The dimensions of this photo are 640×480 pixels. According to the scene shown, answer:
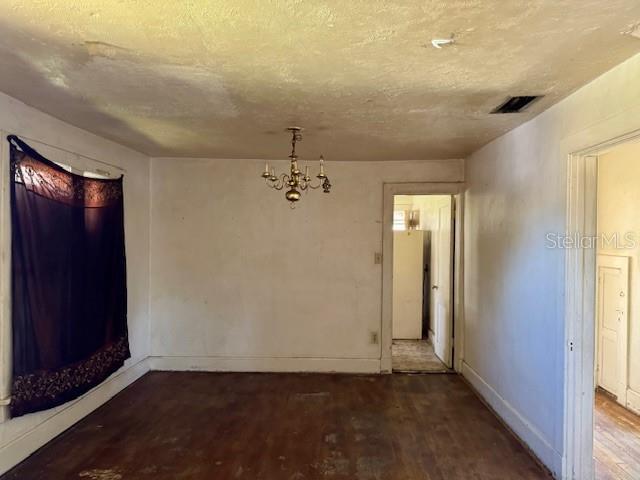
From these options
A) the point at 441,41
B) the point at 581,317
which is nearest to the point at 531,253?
the point at 581,317

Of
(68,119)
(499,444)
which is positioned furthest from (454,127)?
(68,119)

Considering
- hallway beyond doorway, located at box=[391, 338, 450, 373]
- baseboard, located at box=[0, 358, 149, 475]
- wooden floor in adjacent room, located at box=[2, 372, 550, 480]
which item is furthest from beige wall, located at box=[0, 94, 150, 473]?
hallway beyond doorway, located at box=[391, 338, 450, 373]

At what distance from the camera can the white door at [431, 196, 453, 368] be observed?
4629mm

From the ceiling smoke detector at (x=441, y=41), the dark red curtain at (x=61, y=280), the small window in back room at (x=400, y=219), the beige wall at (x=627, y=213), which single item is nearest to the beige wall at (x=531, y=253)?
the ceiling smoke detector at (x=441, y=41)

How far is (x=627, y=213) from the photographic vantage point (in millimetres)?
3568

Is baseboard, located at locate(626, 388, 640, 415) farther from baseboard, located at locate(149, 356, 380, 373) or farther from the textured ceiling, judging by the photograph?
the textured ceiling

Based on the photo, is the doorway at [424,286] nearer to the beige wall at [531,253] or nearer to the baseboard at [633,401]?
the beige wall at [531,253]

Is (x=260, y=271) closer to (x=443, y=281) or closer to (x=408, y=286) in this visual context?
(x=443, y=281)

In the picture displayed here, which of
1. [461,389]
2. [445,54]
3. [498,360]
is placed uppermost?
[445,54]

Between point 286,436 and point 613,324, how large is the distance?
10.1 feet

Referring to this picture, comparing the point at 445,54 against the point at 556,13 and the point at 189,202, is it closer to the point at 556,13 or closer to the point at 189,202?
the point at 556,13

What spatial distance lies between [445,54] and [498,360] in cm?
262

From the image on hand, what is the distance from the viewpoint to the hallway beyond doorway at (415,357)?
4643 millimetres

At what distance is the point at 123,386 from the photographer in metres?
3.94
